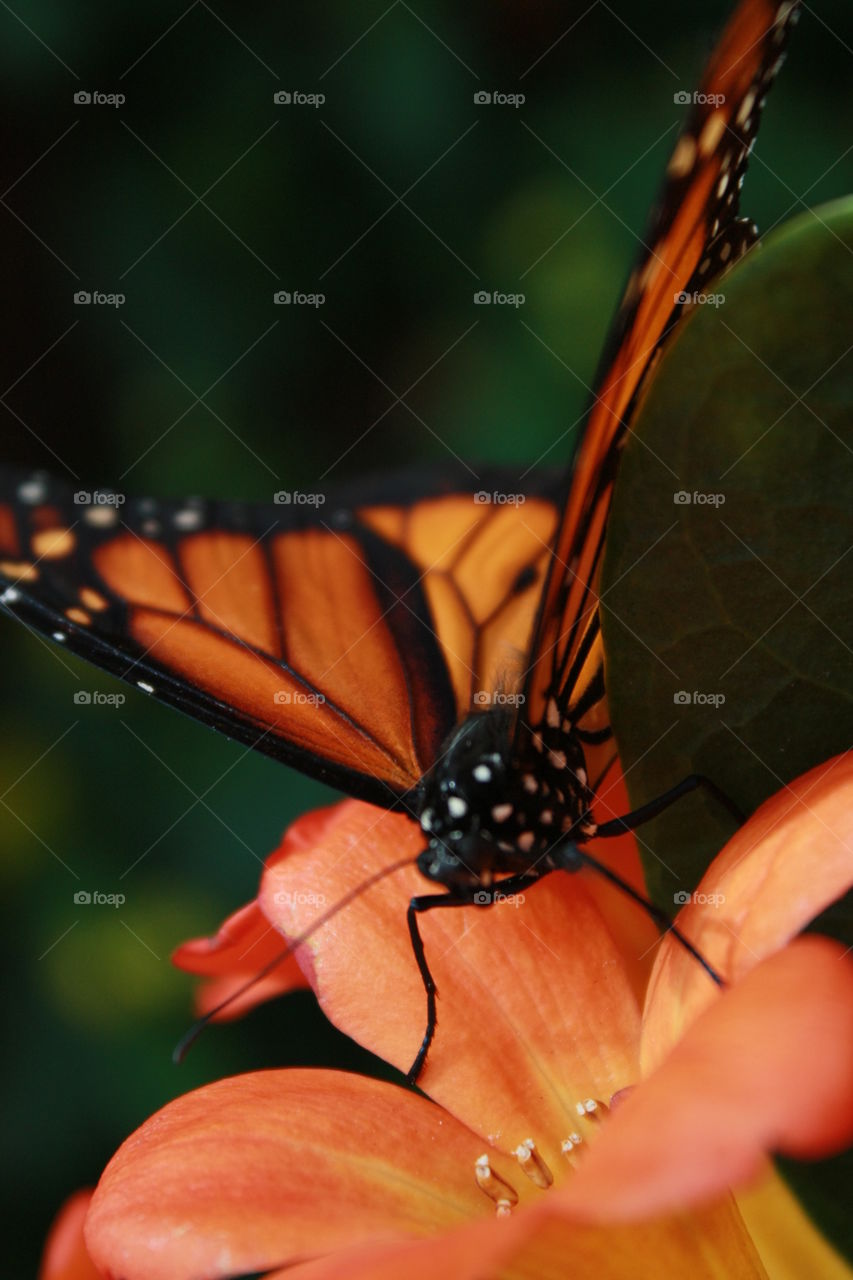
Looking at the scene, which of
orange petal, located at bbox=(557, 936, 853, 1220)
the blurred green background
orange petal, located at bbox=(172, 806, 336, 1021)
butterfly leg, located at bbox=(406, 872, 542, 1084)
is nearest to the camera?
orange petal, located at bbox=(557, 936, 853, 1220)

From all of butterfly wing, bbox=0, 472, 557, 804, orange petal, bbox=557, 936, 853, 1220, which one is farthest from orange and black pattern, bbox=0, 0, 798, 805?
orange petal, bbox=557, 936, 853, 1220

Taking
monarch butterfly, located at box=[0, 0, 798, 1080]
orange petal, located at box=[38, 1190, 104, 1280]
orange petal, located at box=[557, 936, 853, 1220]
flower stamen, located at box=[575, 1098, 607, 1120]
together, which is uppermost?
monarch butterfly, located at box=[0, 0, 798, 1080]

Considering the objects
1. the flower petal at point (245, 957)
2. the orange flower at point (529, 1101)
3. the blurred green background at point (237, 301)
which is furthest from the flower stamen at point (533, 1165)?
the blurred green background at point (237, 301)

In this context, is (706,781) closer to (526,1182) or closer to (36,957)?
(526,1182)

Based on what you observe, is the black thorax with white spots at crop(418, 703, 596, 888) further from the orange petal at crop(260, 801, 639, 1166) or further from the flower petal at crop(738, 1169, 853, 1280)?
the flower petal at crop(738, 1169, 853, 1280)

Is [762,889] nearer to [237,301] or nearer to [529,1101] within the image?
[529,1101]

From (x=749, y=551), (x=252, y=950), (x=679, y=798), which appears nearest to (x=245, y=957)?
(x=252, y=950)
